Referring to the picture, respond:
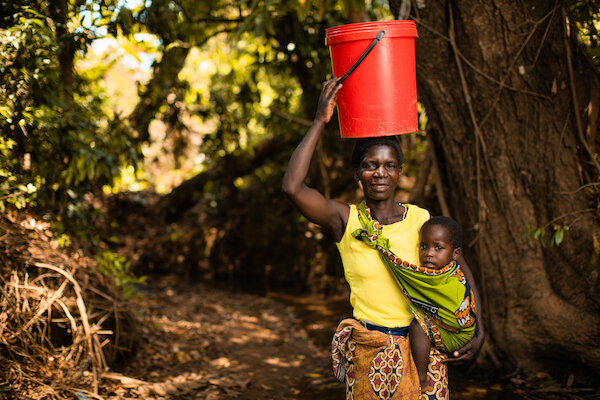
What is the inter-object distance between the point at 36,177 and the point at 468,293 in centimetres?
295

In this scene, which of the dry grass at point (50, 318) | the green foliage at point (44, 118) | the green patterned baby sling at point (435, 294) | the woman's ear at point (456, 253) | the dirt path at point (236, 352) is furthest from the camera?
the dirt path at point (236, 352)

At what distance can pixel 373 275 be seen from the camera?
2.15 meters

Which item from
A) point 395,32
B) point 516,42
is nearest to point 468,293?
point 395,32

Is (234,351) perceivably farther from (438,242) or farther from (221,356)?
(438,242)

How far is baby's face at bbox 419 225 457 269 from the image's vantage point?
2045 millimetres

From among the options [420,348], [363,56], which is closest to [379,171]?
[363,56]

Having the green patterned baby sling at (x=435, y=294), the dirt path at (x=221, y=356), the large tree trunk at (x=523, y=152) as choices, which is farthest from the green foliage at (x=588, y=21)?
the dirt path at (x=221, y=356)

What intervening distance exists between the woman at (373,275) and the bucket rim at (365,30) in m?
0.20

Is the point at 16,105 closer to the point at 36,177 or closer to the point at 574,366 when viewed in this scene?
the point at 36,177

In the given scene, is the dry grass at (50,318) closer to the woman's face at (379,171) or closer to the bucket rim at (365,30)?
the woman's face at (379,171)

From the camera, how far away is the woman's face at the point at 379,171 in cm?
215

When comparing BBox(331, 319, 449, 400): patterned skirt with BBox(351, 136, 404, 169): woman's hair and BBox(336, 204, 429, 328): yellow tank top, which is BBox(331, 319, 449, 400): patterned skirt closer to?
BBox(336, 204, 429, 328): yellow tank top

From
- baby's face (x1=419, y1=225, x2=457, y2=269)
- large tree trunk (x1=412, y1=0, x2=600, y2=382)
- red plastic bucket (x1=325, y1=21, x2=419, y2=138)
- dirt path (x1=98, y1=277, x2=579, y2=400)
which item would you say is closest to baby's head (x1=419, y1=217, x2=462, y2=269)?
baby's face (x1=419, y1=225, x2=457, y2=269)

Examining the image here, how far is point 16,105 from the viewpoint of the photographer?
3.22m
